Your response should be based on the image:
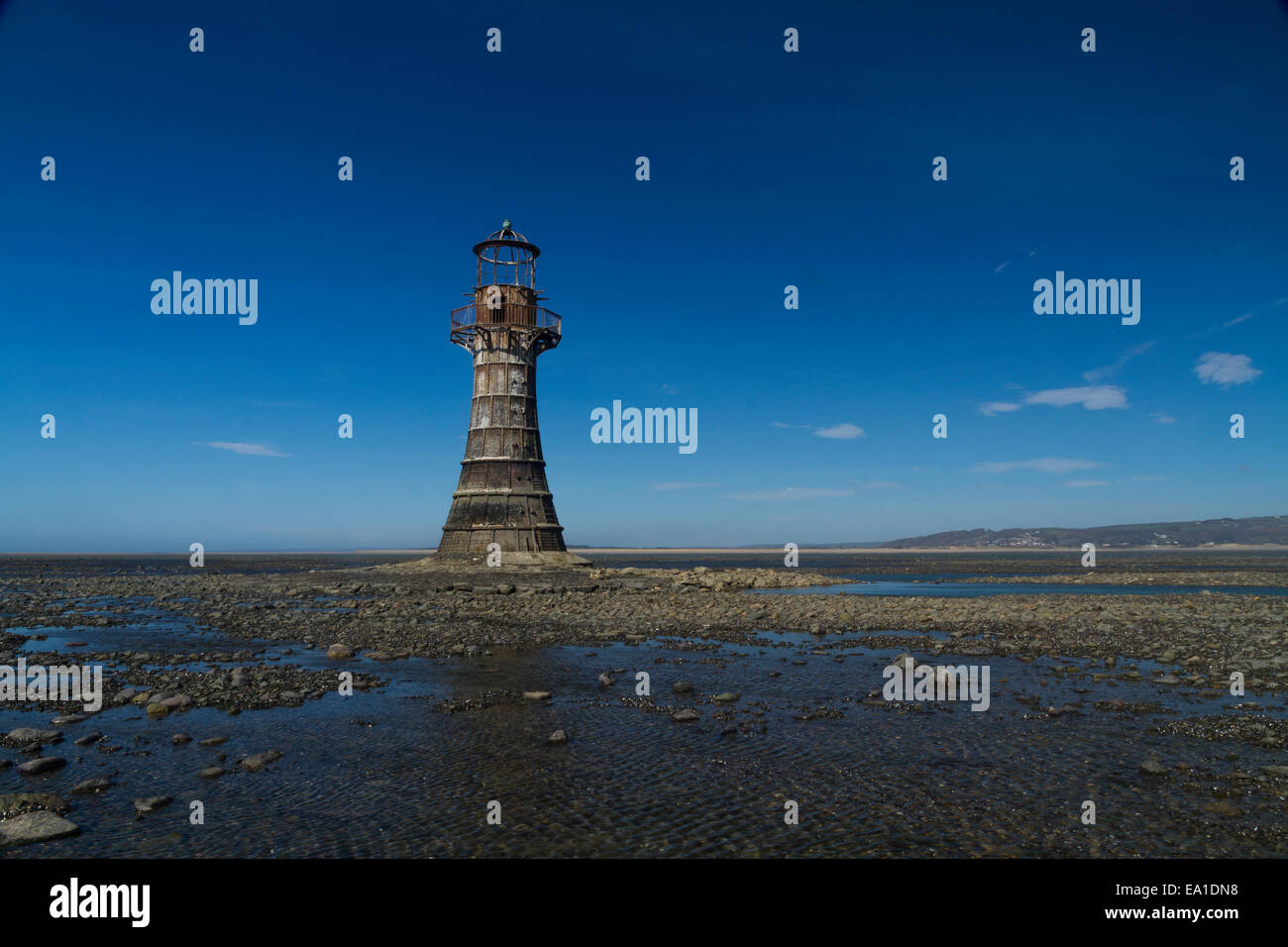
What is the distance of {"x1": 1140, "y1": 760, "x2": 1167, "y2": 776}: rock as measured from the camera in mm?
8375

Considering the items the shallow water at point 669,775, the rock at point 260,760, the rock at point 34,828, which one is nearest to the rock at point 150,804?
the shallow water at point 669,775

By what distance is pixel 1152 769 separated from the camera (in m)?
8.44

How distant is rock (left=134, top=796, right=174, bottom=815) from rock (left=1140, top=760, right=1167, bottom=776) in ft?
36.0

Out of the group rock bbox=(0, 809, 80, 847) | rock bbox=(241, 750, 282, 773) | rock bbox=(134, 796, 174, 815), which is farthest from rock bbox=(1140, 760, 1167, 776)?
rock bbox=(0, 809, 80, 847)

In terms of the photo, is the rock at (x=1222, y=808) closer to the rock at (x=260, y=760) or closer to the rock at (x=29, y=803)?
the rock at (x=260, y=760)

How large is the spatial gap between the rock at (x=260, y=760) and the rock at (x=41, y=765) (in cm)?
213

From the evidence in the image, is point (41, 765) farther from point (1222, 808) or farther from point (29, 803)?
point (1222, 808)

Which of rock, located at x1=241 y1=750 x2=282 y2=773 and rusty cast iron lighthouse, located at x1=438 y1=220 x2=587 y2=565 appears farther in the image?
rusty cast iron lighthouse, located at x1=438 y1=220 x2=587 y2=565

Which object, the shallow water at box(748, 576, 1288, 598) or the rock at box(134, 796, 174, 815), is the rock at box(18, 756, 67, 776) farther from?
the shallow water at box(748, 576, 1288, 598)

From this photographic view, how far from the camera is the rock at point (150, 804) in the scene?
23.4ft

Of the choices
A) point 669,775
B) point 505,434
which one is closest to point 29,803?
point 669,775

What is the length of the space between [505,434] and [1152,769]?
43.5 metres

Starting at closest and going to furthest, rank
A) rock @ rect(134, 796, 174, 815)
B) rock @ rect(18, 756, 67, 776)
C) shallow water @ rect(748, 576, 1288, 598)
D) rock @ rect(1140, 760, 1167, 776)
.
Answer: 1. rock @ rect(134, 796, 174, 815)
2. rock @ rect(18, 756, 67, 776)
3. rock @ rect(1140, 760, 1167, 776)
4. shallow water @ rect(748, 576, 1288, 598)
